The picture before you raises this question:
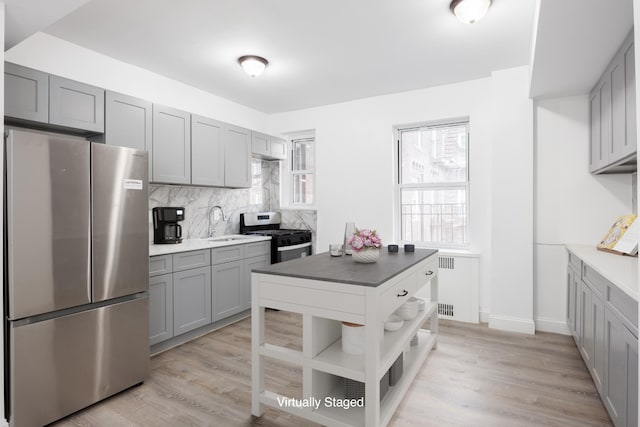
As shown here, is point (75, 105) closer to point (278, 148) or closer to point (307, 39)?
point (307, 39)

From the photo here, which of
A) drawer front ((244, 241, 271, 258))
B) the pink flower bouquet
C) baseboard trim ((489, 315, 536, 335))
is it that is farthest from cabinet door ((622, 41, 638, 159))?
drawer front ((244, 241, 271, 258))

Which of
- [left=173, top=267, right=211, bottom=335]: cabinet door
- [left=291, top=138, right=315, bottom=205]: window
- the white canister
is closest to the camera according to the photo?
the white canister

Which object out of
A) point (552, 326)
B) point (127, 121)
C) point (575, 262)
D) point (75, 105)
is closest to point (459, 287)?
point (552, 326)

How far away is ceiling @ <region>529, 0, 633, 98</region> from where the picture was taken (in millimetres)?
1911

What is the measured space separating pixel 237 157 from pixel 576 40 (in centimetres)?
332

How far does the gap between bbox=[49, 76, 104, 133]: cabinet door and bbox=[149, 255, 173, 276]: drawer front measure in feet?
3.73

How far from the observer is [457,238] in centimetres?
414

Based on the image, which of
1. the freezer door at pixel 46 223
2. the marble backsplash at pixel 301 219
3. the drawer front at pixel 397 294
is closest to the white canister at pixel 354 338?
the drawer front at pixel 397 294

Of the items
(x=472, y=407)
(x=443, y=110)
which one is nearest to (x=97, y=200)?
(x=472, y=407)

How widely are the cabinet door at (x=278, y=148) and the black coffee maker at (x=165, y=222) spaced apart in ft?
5.47

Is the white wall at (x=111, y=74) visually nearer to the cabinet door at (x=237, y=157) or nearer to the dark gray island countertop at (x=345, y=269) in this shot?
the cabinet door at (x=237, y=157)

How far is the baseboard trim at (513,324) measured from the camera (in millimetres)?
3490

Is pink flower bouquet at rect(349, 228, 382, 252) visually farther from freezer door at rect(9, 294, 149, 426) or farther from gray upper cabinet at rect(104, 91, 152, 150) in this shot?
gray upper cabinet at rect(104, 91, 152, 150)

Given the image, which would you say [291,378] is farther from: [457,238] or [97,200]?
[457,238]
